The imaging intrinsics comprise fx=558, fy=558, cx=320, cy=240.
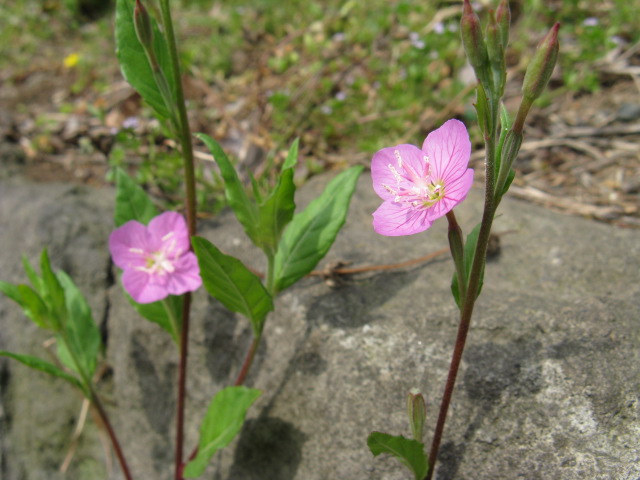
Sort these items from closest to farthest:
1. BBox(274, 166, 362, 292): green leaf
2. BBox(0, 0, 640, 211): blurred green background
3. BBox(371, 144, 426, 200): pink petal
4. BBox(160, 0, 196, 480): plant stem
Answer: BBox(371, 144, 426, 200): pink petal, BBox(160, 0, 196, 480): plant stem, BBox(274, 166, 362, 292): green leaf, BBox(0, 0, 640, 211): blurred green background

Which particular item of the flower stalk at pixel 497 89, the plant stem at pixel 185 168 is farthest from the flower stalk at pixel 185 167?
the flower stalk at pixel 497 89

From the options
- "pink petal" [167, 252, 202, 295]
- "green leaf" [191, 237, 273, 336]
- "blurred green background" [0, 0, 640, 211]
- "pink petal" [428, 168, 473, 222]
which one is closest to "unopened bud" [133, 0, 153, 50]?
"green leaf" [191, 237, 273, 336]

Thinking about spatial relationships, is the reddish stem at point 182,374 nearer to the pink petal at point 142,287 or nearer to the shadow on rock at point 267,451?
the pink petal at point 142,287

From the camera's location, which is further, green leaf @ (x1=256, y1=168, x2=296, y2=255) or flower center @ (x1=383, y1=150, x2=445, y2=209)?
green leaf @ (x1=256, y1=168, x2=296, y2=255)

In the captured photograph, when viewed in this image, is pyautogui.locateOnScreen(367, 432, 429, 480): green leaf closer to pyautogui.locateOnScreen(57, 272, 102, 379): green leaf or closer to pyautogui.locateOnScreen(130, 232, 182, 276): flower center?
pyautogui.locateOnScreen(130, 232, 182, 276): flower center

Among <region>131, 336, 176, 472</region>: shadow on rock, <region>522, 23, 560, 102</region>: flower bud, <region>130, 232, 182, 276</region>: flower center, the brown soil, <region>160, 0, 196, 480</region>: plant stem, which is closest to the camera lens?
<region>522, 23, 560, 102</region>: flower bud

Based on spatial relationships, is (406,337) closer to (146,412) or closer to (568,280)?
(568,280)
